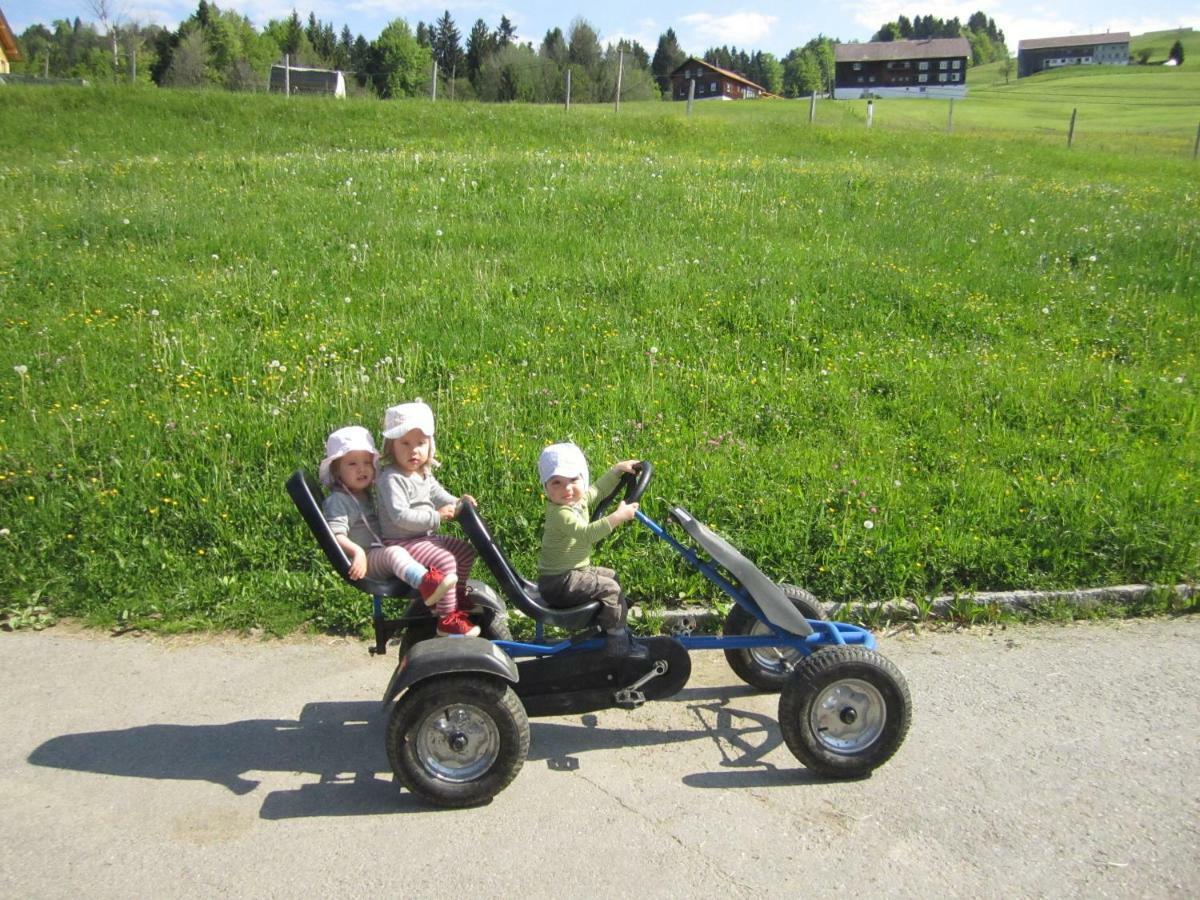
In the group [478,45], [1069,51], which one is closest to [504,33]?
[478,45]

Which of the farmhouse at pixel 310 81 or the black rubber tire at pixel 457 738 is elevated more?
the farmhouse at pixel 310 81

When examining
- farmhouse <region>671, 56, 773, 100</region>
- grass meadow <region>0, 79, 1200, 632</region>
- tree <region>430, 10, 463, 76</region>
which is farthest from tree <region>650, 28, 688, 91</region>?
grass meadow <region>0, 79, 1200, 632</region>

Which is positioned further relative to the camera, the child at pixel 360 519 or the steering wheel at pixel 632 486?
the steering wheel at pixel 632 486

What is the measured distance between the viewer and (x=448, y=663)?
364 cm

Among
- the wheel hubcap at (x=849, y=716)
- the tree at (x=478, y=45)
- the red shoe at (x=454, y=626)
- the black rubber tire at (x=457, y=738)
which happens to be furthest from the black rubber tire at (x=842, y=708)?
the tree at (x=478, y=45)

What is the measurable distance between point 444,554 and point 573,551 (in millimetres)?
537

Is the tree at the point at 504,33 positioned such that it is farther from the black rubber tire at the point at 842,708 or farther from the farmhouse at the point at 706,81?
the black rubber tire at the point at 842,708

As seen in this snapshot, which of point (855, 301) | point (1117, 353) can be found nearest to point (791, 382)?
point (855, 301)

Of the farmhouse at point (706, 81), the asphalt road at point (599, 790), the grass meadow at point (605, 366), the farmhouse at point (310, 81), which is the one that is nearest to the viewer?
the asphalt road at point (599, 790)

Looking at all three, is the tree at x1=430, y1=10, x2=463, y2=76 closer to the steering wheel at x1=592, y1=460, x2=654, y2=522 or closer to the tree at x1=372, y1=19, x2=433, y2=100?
the tree at x1=372, y1=19, x2=433, y2=100

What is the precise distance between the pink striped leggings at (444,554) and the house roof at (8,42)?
5583cm

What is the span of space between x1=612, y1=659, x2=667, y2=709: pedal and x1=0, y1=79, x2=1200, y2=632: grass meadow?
127 cm

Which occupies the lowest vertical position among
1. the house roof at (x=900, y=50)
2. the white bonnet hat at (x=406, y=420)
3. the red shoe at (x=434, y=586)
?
the red shoe at (x=434, y=586)

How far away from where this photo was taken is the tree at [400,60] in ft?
209
